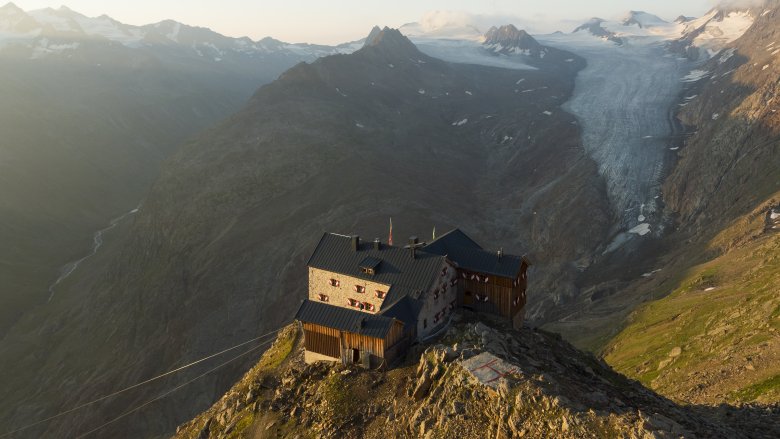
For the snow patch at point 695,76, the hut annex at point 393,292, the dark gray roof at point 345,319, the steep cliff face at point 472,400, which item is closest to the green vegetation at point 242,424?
the steep cliff face at point 472,400

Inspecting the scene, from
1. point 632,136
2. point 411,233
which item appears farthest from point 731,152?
point 411,233

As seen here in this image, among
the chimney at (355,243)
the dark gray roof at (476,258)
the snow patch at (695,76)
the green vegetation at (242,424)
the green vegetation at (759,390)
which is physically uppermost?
the chimney at (355,243)

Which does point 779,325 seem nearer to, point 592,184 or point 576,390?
point 576,390

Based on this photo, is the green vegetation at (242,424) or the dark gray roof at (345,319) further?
the green vegetation at (242,424)

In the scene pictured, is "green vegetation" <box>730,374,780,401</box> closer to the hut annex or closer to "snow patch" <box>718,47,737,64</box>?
the hut annex

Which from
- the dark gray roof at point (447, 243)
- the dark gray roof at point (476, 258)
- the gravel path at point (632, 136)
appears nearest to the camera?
the dark gray roof at point (476, 258)

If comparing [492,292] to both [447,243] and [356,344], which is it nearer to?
[447,243]

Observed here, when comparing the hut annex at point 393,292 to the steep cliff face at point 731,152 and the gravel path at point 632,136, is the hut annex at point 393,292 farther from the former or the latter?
the gravel path at point 632,136

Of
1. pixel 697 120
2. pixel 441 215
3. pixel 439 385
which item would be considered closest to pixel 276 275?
pixel 441 215
